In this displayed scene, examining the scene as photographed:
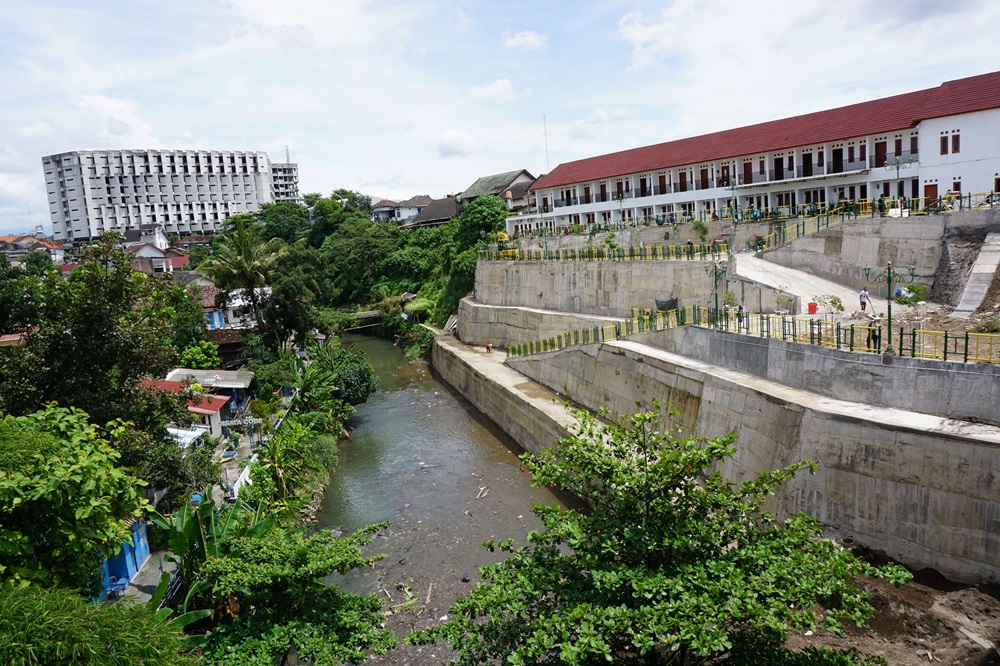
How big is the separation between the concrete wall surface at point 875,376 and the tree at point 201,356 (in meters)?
20.8

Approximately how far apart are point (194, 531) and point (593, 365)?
47.8ft

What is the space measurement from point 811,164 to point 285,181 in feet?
369

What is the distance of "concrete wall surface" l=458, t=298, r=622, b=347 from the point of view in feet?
102

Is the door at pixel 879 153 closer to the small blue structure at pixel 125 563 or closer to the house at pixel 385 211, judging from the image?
the small blue structure at pixel 125 563

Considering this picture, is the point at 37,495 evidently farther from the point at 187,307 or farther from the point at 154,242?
the point at 154,242

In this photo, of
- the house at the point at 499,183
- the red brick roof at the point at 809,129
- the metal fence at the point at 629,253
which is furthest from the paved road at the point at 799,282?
the house at the point at 499,183

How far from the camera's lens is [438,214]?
69438mm

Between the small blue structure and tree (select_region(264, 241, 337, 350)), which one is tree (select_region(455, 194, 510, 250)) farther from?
the small blue structure

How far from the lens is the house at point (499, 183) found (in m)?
59.2

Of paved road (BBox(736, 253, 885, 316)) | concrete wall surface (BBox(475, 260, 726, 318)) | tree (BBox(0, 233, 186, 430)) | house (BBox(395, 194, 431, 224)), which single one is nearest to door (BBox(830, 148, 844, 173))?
paved road (BBox(736, 253, 885, 316))

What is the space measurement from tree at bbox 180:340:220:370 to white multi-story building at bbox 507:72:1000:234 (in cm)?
2300

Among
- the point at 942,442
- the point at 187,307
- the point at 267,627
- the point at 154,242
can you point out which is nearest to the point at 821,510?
the point at 942,442

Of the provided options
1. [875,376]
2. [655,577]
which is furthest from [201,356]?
[655,577]

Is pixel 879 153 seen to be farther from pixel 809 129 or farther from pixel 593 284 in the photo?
pixel 593 284
